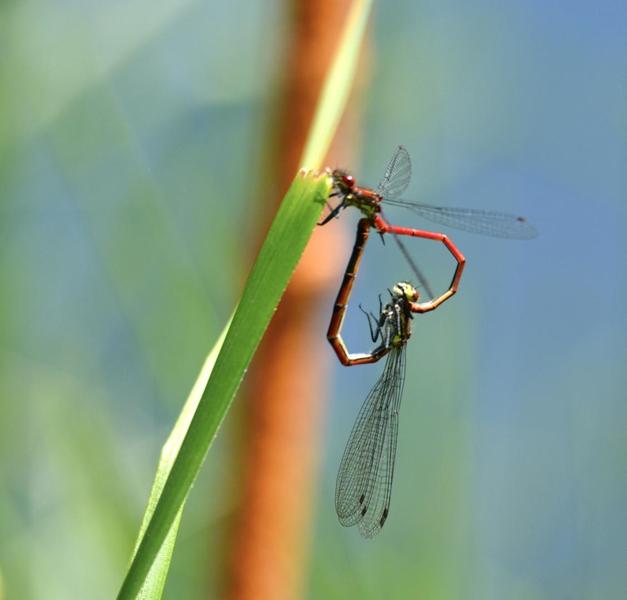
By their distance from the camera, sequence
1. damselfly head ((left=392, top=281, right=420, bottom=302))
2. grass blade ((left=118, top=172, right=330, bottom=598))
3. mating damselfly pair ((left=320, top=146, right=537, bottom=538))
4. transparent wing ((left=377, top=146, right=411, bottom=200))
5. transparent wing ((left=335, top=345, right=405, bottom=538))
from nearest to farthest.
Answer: grass blade ((left=118, top=172, right=330, bottom=598)) < mating damselfly pair ((left=320, top=146, right=537, bottom=538)) < transparent wing ((left=377, top=146, right=411, bottom=200)) < transparent wing ((left=335, top=345, right=405, bottom=538)) < damselfly head ((left=392, top=281, right=420, bottom=302))

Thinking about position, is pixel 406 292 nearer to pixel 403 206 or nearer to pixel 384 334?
pixel 384 334

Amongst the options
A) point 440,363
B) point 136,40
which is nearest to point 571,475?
point 440,363

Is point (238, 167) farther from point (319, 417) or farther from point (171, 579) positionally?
point (171, 579)

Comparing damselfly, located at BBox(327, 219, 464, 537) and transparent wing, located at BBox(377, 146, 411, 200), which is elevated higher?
transparent wing, located at BBox(377, 146, 411, 200)

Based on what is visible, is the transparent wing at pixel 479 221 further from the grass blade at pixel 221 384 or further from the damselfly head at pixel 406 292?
the grass blade at pixel 221 384

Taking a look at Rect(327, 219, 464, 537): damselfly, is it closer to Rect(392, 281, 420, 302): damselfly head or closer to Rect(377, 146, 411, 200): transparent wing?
Rect(392, 281, 420, 302): damselfly head

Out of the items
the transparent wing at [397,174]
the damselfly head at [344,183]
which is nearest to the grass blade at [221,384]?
the damselfly head at [344,183]

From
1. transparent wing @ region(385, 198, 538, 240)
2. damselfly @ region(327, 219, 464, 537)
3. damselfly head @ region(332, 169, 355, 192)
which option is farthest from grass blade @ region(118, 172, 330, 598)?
transparent wing @ region(385, 198, 538, 240)
